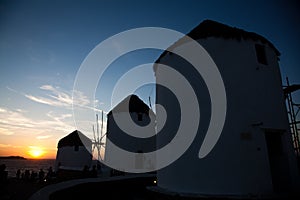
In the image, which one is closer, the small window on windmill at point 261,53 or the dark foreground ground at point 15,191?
the dark foreground ground at point 15,191

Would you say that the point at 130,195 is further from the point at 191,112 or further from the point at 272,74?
the point at 272,74

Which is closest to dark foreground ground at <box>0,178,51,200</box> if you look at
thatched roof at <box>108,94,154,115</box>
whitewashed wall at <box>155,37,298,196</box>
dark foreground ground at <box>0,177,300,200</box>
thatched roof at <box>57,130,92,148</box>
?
dark foreground ground at <box>0,177,300,200</box>

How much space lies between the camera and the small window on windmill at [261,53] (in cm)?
976

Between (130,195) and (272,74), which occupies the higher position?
(272,74)

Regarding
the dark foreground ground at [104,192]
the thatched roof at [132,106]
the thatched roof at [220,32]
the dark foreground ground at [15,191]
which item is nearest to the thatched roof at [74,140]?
the thatched roof at [132,106]

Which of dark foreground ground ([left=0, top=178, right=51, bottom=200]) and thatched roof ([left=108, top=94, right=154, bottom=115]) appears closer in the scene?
dark foreground ground ([left=0, top=178, right=51, bottom=200])

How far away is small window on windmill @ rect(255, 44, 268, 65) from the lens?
9.76m

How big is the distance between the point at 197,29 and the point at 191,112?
4627mm

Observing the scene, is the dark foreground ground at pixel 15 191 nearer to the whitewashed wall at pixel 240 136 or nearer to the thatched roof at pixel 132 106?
the whitewashed wall at pixel 240 136

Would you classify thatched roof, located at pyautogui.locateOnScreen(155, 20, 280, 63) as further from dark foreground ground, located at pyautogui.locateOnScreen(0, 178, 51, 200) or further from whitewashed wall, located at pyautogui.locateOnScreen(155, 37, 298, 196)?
dark foreground ground, located at pyautogui.locateOnScreen(0, 178, 51, 200)

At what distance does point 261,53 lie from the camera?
9.95 metres

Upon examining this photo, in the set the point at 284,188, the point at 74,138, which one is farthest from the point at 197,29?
the point at 74,138

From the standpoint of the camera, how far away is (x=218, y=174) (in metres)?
7.90

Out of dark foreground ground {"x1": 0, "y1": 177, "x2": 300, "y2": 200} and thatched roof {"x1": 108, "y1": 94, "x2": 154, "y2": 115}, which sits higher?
thatched roof {"x1": 108, "y1": 94, "x2": 154, "y2": 115}
